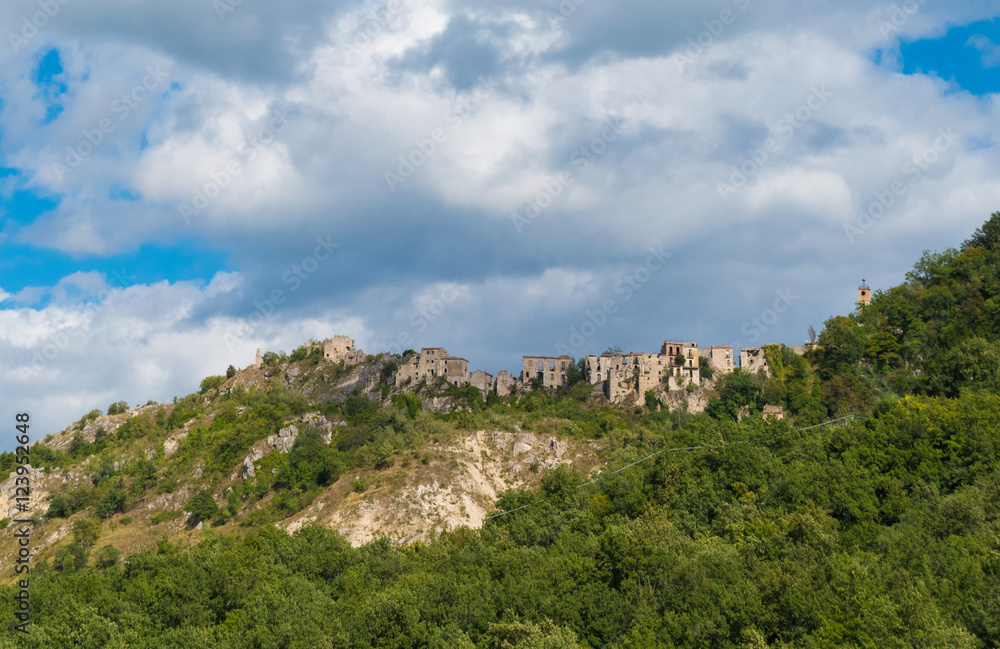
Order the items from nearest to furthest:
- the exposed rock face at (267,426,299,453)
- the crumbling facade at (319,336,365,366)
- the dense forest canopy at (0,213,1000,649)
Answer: the dense forest canopy at (0,213,1000,649), the exposed rock face at (267,426,299,453), the crumbling facade at (319,336,365,366)

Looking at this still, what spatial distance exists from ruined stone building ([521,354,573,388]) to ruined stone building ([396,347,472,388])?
758cm

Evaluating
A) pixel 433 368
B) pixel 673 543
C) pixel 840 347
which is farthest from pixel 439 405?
pixel 673 543

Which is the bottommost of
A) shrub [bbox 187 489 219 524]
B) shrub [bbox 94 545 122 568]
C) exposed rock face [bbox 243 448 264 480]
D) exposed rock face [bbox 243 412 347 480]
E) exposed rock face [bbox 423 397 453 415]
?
shrub [bbox 94 545 122 568]

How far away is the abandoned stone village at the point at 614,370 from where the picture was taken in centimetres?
11144

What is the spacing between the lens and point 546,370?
117562 millimetres

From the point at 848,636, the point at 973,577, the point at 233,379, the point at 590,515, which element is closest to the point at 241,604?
the point at 590,515

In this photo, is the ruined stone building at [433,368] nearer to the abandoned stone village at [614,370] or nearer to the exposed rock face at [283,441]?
the abandoned stone village at [614,370]

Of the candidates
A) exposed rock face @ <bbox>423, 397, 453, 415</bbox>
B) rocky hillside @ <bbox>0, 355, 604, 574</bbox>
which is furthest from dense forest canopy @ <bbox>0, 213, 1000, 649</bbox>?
exposed rock face @ <bbox>423, 397, 453, 415</bbox>

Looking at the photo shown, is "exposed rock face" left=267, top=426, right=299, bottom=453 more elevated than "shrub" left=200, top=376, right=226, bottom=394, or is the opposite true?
"shrub" left=200, top=376, right=226, bottom=394

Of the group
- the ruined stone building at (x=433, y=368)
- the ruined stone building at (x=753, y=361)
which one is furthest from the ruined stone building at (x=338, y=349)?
the ruined stone building at (x=753, y=361)

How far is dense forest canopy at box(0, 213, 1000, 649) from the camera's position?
46375 mm

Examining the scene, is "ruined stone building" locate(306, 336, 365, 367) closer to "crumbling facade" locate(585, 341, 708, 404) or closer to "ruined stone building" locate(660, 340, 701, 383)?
"crumbling facade" locate(585, 341, 708, 404)

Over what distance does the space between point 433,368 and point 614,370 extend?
2324cm

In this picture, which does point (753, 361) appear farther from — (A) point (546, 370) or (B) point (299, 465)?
(B) point (299, 465)
